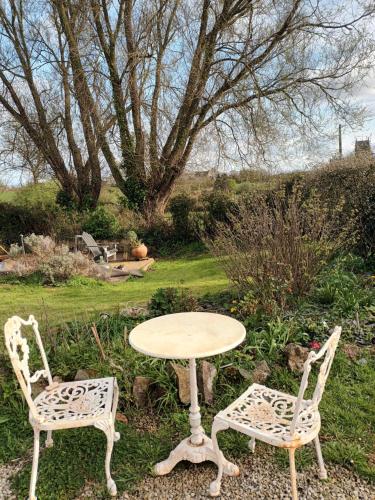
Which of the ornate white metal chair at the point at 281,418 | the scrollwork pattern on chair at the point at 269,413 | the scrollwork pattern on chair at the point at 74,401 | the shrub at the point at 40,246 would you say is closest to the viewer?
the ornate white metal chair at the point at 281,418

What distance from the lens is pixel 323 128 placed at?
12438 mm

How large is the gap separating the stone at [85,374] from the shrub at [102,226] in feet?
29.5

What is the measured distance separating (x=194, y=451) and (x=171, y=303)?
1894mm

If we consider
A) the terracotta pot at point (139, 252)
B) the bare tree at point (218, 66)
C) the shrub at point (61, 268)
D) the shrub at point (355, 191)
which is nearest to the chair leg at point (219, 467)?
the shrub at point (355, 191)

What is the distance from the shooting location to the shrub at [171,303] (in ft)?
13.5

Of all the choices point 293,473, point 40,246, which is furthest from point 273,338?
point 40,246

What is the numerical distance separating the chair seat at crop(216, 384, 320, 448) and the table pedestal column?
0.30 meters

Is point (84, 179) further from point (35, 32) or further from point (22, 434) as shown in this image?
point (22, 434)

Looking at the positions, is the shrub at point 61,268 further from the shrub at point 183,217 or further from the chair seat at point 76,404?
the chair seat at point 76,404

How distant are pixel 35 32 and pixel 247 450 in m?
14.7

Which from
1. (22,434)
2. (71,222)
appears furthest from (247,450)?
(71,222)

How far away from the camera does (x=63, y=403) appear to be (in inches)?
103

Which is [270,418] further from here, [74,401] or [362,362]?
[362,362]

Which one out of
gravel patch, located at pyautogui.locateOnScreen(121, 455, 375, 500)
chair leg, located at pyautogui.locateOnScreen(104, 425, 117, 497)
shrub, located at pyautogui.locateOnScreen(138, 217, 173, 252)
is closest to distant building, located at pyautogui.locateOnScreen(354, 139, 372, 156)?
shrub, located at pyautogui.locateOnScreen(138, 217, 173, 252)
